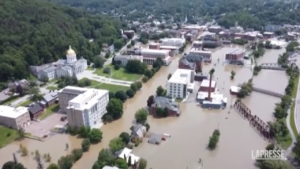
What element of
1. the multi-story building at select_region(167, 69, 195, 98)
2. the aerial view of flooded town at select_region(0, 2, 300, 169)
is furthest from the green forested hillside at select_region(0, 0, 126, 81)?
the multi-story building at select_region(167, 69, 195, 98)

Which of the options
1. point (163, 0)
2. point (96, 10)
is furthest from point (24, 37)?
point (163, 0)

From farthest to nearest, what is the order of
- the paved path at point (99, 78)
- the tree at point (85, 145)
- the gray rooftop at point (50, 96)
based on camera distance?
the paved path at point (99, 78) → the gray rooftop at point (50, 96) → the tree at point (85, 145)

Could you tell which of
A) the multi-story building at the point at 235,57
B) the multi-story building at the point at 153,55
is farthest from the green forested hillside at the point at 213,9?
the multi-story building at the point at 153,55

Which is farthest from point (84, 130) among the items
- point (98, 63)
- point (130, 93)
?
point (98, 63)

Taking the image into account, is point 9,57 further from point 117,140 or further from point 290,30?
point 290,30

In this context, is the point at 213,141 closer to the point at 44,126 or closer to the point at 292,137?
the point at 292,137

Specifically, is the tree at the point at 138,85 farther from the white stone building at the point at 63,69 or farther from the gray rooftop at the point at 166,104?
the white stone building at the point at 63,69

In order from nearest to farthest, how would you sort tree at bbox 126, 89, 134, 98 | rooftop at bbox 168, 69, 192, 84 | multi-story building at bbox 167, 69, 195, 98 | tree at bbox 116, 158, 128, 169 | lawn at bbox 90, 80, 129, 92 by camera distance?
tree at bbox 116, 158, 128, 169, multi-story building at bbox 167, 69, 195, 98, rooftop at bbox 168, 69, 192, 84, tree at bbox 126, 89, 134, 98, lawn at bbox 90, 80, 129, 92

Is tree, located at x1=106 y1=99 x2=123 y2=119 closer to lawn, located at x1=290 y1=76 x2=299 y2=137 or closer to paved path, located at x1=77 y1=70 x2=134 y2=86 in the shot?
paved path, located at x1=77 y1=70 x2=134 y2=86
